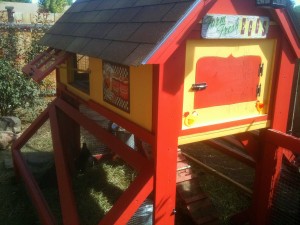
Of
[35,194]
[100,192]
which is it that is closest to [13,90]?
[100,192]

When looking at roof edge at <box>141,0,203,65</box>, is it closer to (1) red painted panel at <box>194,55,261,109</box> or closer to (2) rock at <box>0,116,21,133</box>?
(1) red painted panel at <box>194,55,261,109</box>

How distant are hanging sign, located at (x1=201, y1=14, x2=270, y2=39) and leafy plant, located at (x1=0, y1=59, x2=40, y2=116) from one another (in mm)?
7805

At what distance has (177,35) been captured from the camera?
2531 mm

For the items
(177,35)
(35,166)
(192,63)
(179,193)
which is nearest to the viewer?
(177,35)

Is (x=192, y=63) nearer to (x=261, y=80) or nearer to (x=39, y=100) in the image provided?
(x=261, y=80)

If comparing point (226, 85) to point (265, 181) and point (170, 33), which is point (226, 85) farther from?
point (265, 181)

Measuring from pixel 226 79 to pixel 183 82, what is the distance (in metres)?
0.60

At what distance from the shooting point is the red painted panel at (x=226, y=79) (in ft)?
→ 9.73

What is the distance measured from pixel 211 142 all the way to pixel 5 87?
660 cm

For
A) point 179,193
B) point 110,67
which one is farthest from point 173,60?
point 179,193

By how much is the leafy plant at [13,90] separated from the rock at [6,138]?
1.21 metres

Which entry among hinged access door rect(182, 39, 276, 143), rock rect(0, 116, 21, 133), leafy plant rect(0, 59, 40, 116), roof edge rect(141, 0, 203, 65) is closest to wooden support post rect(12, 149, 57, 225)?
hinged access door rect(182, 39, 276, 143)

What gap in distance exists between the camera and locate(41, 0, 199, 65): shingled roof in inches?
100

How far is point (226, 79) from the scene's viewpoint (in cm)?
315
